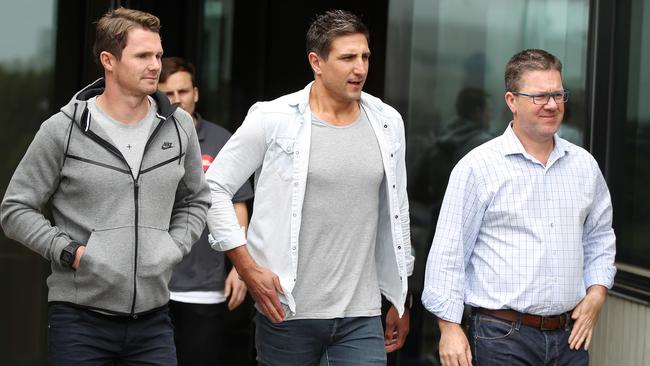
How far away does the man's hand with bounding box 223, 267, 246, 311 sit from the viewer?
5.94 meters

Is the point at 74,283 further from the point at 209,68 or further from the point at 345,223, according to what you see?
the point at 209,68

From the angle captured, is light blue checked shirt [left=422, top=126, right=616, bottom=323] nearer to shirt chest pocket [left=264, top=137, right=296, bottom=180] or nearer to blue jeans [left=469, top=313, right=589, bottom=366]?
blue jeans [left=469, top=313, right=589, bottom=366]

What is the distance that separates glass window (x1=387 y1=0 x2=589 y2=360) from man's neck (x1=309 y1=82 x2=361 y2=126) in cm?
193

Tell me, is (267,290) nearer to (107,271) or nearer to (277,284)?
(277,284)

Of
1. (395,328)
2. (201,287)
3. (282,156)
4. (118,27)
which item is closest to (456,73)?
(201,287)

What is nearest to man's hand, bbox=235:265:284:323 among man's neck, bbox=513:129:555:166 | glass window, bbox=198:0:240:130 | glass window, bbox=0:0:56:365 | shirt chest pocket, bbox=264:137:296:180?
shirt chest pocket, bbox=264:137:296:180

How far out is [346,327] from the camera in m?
4.66

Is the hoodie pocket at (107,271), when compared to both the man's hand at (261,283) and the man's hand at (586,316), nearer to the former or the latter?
the man's hand at (261,283)

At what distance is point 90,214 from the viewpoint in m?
4.21

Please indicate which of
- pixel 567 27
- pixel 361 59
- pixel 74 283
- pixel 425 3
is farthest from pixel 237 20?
pixel 74 283

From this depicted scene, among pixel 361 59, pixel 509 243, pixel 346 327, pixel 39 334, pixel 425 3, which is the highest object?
pixel 425 3

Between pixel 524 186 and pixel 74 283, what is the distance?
5.67 ft

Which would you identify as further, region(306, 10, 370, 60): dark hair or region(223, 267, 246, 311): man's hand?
region(223, 267, 246, 311): man's hand

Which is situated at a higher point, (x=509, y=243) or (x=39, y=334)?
(x=509, y=243)
